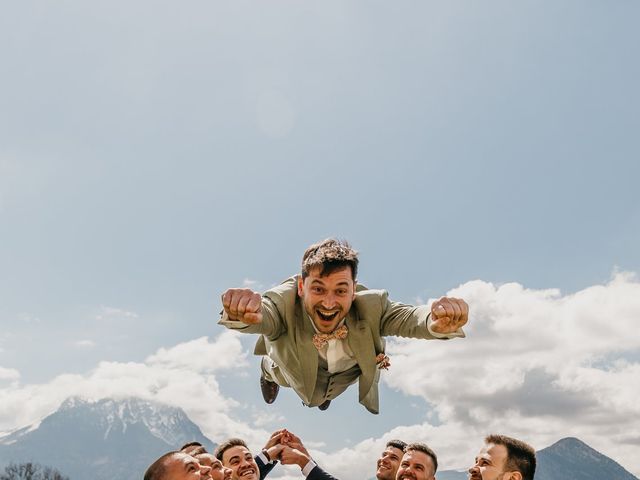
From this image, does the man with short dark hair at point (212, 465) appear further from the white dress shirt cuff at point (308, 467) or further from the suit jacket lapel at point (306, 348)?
the white dress shirt cuff at point (308, 467)

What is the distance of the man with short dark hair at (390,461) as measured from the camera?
966 centimetres

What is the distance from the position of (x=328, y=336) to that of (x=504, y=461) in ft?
7.96

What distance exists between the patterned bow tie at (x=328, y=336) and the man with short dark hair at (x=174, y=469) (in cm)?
195

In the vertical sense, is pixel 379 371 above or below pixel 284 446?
above

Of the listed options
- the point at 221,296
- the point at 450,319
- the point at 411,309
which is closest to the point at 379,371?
the point at 411,309

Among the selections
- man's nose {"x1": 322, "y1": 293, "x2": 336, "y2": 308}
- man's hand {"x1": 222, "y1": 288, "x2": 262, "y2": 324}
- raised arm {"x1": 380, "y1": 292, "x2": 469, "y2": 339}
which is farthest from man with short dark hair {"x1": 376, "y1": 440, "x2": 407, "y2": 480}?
man's hand {"x1": 222, "y1": 288, "x2": 262, "y2": 324}

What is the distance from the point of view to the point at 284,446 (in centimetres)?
921

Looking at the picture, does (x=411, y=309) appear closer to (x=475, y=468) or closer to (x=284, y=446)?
(x=475, y=468)

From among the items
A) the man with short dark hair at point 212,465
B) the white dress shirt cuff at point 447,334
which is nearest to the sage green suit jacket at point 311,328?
the white dress shirt cuff at point 447,334

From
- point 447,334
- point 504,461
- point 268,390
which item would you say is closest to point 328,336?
point 447,334

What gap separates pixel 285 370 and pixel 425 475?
2.46m

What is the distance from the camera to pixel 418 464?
8.75 m

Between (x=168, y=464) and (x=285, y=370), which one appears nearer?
(x=168, y=464)

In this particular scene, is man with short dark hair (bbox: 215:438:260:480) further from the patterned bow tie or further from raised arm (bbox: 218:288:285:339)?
raised arm (bbox: 218:288:285:339)
